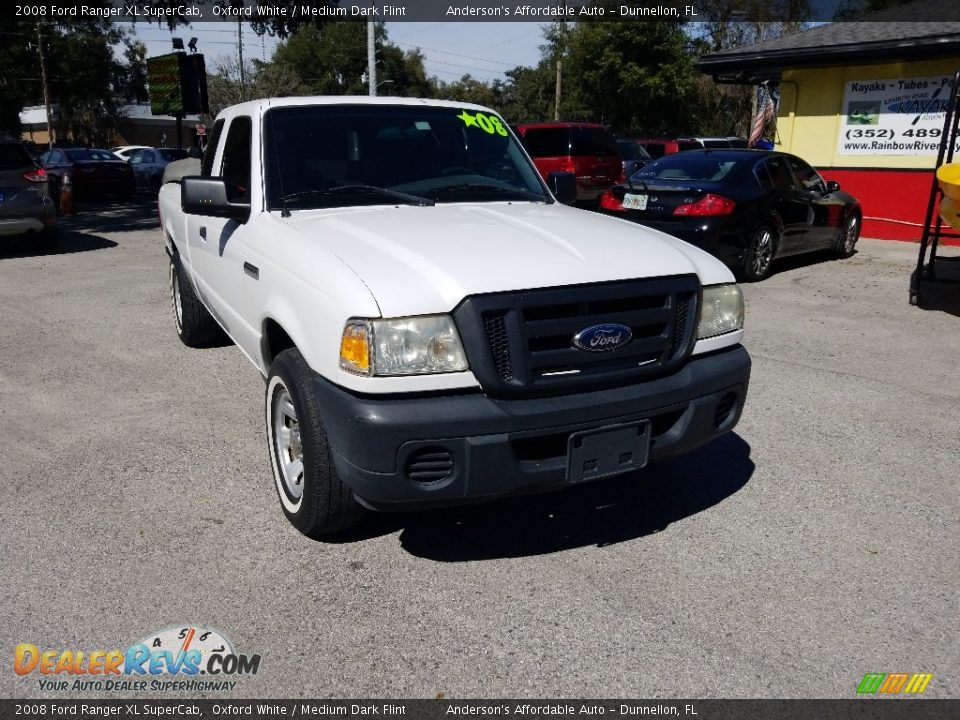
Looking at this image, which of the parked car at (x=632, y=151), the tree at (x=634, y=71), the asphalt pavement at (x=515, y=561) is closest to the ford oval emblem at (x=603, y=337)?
the asphalt pavement at (x=515, y=561)

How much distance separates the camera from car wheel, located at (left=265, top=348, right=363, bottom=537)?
3.08 metres

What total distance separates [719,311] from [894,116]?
40.9ft

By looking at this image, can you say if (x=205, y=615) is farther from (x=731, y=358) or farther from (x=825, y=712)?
(x=731, y=358)

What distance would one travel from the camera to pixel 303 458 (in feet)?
10.4

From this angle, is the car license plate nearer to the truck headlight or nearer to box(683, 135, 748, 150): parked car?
the truck headlight

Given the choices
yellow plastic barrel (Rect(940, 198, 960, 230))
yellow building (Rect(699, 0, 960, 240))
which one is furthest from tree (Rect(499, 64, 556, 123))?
yellow plastic barrel (Rect(940, 198, 960, 230))

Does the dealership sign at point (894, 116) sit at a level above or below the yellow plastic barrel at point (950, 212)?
above

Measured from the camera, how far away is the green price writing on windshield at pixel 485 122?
468 cm

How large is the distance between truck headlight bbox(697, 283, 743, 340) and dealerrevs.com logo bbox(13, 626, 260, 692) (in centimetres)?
219

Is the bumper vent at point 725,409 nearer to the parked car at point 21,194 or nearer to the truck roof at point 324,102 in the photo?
the truck roof at point 324,102

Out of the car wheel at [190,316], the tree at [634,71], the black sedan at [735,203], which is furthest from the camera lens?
the tree at [634,71]

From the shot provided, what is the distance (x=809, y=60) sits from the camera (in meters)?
14.0

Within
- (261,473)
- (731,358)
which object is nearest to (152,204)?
(261,473)

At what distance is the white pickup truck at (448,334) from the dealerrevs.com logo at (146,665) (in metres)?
0.67
